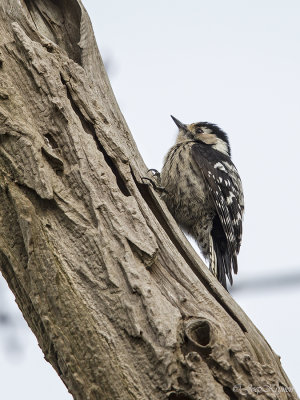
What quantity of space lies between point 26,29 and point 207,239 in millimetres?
2582

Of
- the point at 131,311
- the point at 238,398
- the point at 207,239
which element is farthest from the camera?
the point at 207,239

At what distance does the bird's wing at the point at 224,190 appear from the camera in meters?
5.18

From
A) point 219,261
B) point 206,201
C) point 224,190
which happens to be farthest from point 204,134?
point 219,261

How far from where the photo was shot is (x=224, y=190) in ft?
17.6

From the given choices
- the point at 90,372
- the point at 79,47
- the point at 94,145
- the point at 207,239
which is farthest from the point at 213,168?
the point at 90,372

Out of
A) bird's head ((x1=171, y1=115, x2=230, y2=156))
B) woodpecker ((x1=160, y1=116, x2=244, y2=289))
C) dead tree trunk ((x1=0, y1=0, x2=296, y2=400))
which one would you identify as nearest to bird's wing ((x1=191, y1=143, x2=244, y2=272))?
woodpecker ((x1=160, y1=116, x2=244, y2=289))

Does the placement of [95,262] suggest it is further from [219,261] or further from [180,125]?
[180,125]

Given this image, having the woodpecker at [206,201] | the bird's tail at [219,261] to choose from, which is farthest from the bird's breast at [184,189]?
the bird's tail at [219,261]

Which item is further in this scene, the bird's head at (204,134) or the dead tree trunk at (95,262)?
the bird's head at (204,134)

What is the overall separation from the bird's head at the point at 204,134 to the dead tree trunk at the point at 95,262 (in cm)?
283

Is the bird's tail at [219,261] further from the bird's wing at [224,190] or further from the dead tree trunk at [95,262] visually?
the dead tree trunk at [95,262]

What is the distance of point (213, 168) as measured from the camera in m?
5.38

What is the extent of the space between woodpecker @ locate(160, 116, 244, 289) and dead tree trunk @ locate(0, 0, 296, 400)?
5.27 ft

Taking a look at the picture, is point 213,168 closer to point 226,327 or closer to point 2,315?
point 2,315
